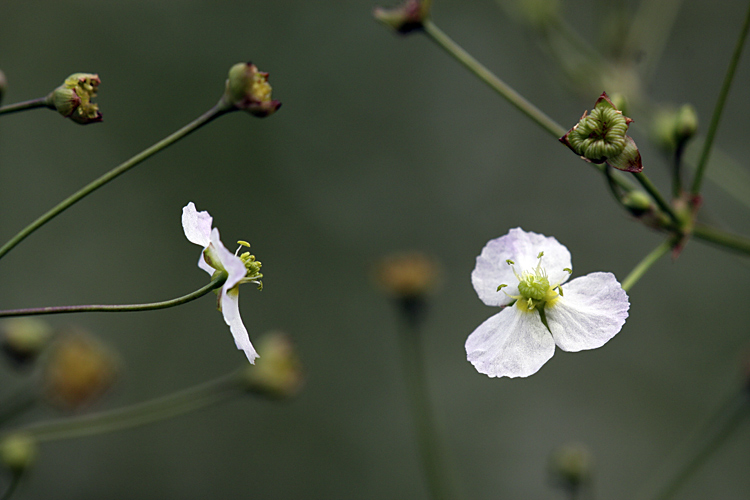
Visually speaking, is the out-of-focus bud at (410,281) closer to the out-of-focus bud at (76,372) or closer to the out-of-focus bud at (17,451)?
the out-of-focus bud at (76,372)

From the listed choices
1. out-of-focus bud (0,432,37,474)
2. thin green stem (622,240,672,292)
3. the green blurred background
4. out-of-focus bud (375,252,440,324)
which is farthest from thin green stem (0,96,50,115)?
the green blurred background

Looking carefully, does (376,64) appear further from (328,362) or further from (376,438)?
(376,438)

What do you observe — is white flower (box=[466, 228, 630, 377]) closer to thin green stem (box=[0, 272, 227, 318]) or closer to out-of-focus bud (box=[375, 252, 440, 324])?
thin green stem (box=[0, 272, 227, 318])

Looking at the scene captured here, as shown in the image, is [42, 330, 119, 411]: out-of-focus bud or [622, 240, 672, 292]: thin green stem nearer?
[622, 240, 672, 292]: thin green stem

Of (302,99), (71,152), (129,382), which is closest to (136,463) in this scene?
(129,382)

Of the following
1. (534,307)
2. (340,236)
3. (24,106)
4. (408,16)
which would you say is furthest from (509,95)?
(340,236)

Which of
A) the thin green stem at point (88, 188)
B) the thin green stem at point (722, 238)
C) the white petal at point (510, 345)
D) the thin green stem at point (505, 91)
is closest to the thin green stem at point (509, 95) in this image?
the thin green stem at point (505, 91)
